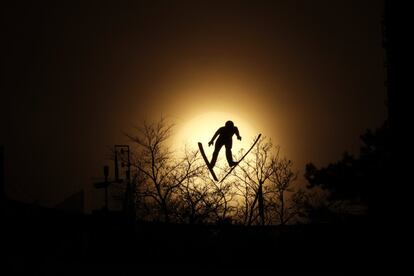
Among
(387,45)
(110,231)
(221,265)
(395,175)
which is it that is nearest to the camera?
(387,45)

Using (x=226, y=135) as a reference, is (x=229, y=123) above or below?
above

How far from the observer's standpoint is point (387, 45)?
315 inches

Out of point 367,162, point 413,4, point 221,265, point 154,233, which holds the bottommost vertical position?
point 221,265

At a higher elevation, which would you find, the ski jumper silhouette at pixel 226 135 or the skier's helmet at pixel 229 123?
the skier's helmet at pixel 229 123

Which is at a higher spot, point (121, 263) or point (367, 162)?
point (367, 162)

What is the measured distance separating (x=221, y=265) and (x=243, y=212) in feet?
38.7

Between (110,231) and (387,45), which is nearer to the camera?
(387,45)

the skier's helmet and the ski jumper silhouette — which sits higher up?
Result: the skier's helmet

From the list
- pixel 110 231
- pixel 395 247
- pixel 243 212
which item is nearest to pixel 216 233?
pixel 110 231

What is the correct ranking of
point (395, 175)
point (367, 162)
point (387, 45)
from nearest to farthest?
point (387, 45) < point (395, 175) < point (367, 162)

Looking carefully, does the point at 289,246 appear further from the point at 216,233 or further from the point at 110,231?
the point at 110,231

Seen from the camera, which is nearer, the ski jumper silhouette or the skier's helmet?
the skier's helmet

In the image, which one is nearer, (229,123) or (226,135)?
(229,123)

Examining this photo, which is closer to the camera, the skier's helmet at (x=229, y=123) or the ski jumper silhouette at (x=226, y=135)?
the skier's helmet at (x=229, y=123)
